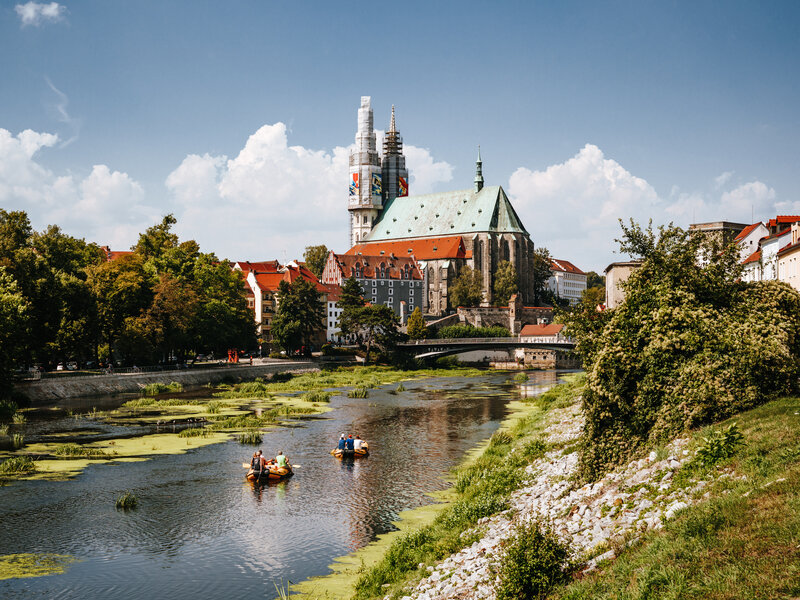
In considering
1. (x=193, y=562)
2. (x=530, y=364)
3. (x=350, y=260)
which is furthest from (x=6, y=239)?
(x=350, y=260)

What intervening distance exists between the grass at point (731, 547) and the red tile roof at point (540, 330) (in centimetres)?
12240

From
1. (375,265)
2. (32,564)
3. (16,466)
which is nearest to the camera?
(32,564)

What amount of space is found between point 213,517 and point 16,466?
39.5ft

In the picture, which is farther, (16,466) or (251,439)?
(251,439)

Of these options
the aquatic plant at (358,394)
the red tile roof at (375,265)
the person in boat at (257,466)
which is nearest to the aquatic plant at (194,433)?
the person in boat at (257,466)

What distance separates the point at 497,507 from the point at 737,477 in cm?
852

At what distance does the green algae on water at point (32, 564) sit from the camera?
21250 mm

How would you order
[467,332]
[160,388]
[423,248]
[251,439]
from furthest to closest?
[423,248] → [467,332] → [160,388] → [251,439]

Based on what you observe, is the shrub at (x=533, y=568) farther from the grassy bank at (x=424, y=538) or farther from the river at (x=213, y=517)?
the river at (x=213, y=517)

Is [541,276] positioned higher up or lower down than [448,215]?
lower down

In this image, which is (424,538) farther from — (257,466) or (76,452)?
(76,452)

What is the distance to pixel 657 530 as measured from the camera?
14.4 m

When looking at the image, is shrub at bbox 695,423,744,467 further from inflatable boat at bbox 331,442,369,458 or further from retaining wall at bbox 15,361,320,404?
retaining wall at bbox 15,361,320,404

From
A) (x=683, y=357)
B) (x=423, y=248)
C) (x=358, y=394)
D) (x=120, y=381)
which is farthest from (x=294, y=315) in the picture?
(x=683, y=357)
